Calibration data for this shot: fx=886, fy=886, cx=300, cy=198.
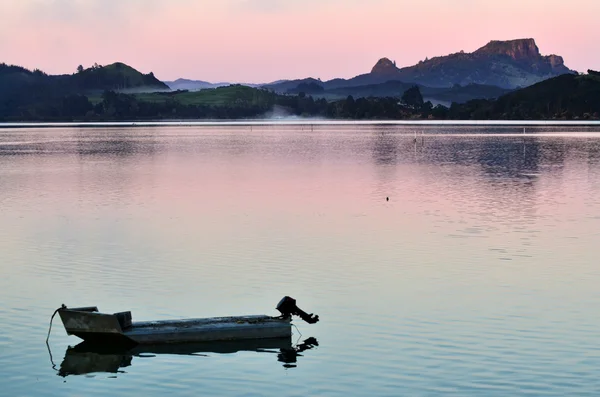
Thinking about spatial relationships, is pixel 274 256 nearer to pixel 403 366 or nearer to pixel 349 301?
pixel 349 301

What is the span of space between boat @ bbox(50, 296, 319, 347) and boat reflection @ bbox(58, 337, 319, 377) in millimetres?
198

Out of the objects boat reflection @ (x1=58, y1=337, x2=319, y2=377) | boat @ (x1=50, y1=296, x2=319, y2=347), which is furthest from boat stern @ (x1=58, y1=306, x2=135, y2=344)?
boat reflection @ (x1=58, y1=337, x2=319, y2=377)

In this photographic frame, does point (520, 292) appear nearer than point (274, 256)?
Yes

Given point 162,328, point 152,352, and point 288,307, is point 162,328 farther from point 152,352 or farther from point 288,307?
point 288,307

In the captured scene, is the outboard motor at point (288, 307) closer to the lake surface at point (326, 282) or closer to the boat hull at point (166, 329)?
the boat hull at point (166, 329)

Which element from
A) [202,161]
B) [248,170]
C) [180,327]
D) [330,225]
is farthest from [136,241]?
[202,161]

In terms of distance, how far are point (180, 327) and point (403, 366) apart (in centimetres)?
789

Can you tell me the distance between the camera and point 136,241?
53.5 meters

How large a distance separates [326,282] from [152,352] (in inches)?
496

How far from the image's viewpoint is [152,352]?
3011 cm

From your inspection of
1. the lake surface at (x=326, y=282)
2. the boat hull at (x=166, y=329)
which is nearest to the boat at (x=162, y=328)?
the boat hull at (x=166, y=329)

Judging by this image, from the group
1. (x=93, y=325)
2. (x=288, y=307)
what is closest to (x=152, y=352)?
(x=93, y=325)

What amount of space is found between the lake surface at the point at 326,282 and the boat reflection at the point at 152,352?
0.36ft

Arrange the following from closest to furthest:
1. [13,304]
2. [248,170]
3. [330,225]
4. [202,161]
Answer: [13,304] < [330,225] < [248,170] < [202,161]
